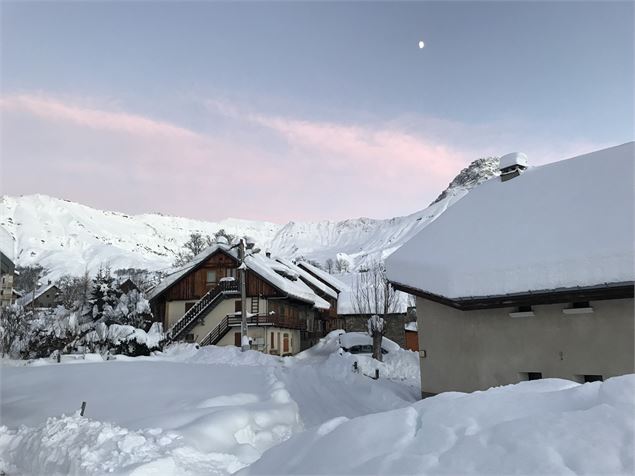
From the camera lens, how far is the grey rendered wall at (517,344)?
1068cm

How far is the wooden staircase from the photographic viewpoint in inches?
1380

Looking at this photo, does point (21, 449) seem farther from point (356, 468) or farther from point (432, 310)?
point (432, 310)

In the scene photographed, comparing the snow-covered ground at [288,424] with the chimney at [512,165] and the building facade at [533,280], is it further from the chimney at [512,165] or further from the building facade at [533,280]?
the chimney at [512,165]

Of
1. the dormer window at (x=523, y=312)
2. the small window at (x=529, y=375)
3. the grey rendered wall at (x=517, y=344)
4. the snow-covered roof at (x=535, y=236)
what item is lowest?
the small window at (x=529, y=375)

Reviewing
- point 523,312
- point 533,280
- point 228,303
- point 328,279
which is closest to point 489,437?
point 533,280

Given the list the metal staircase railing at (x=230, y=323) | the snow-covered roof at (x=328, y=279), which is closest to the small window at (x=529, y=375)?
the metal staircase railing at (x=230, y=323)

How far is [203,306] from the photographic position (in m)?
35.8

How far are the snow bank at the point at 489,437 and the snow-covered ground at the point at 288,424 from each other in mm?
10

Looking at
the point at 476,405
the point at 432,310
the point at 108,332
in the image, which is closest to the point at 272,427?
the point at 432,310

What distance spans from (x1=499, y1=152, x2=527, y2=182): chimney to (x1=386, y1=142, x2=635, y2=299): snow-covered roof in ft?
1.16

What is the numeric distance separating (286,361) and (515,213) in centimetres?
1672

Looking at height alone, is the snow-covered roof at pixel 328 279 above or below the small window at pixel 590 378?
above

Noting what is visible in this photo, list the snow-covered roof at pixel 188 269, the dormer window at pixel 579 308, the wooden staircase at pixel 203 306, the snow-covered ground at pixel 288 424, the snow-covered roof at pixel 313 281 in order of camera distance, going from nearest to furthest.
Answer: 1. the snow-covered ground at pixel 288 424
2. the dormer window at pixel 579 308
3. the wooden staircase at pixel 203 306
4. the snow-covered roof at pixel 188 269
5. the snow-covered roof at pixel 313 281

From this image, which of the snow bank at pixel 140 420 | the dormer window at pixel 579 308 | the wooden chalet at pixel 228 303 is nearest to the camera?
the snow bank at pixel 140 420
